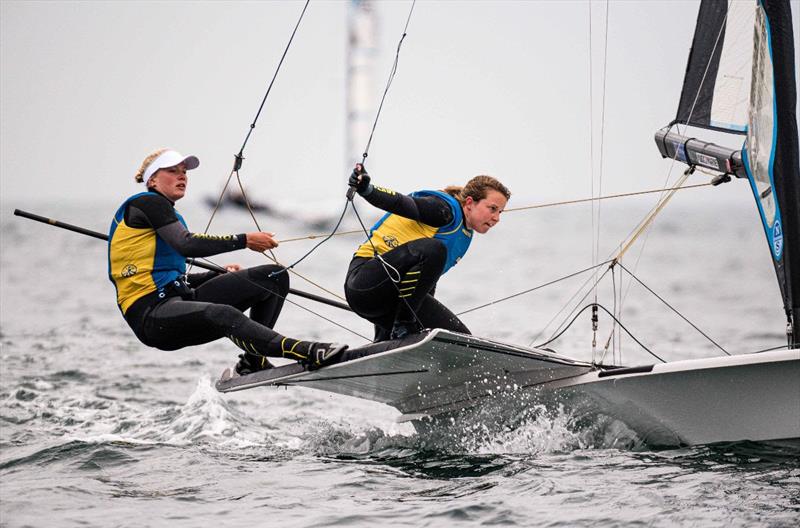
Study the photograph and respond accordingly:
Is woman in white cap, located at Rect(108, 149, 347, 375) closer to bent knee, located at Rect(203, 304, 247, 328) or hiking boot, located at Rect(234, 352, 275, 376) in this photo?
bent knee, located at Rect(203, 304, 247, 328)

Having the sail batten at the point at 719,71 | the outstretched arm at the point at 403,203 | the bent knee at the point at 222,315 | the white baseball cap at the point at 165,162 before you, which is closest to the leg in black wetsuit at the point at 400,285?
the outstretched arm at the point at 403,203

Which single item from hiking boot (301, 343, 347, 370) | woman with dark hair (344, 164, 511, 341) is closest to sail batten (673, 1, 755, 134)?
woman with dark hair (344, 164, 511, 341)

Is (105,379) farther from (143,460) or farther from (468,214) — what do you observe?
(468,214)

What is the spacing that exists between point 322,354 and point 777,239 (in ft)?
7.48

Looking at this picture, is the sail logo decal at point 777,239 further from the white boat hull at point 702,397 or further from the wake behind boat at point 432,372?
the wake behind boat at point 432,372

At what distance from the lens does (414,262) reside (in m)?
4.93

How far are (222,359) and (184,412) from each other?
3323mm

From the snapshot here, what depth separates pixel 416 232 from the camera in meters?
5.09

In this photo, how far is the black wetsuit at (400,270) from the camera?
4887mm

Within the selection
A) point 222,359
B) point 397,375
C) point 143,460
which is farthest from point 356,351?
point 222,359

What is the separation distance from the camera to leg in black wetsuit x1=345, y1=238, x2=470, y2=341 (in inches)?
194

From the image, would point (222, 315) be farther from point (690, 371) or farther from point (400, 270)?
point (690, 371)

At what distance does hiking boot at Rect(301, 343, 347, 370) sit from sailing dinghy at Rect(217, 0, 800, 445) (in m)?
0.04

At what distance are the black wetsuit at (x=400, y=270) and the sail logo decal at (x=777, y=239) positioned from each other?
1607 millimetres
